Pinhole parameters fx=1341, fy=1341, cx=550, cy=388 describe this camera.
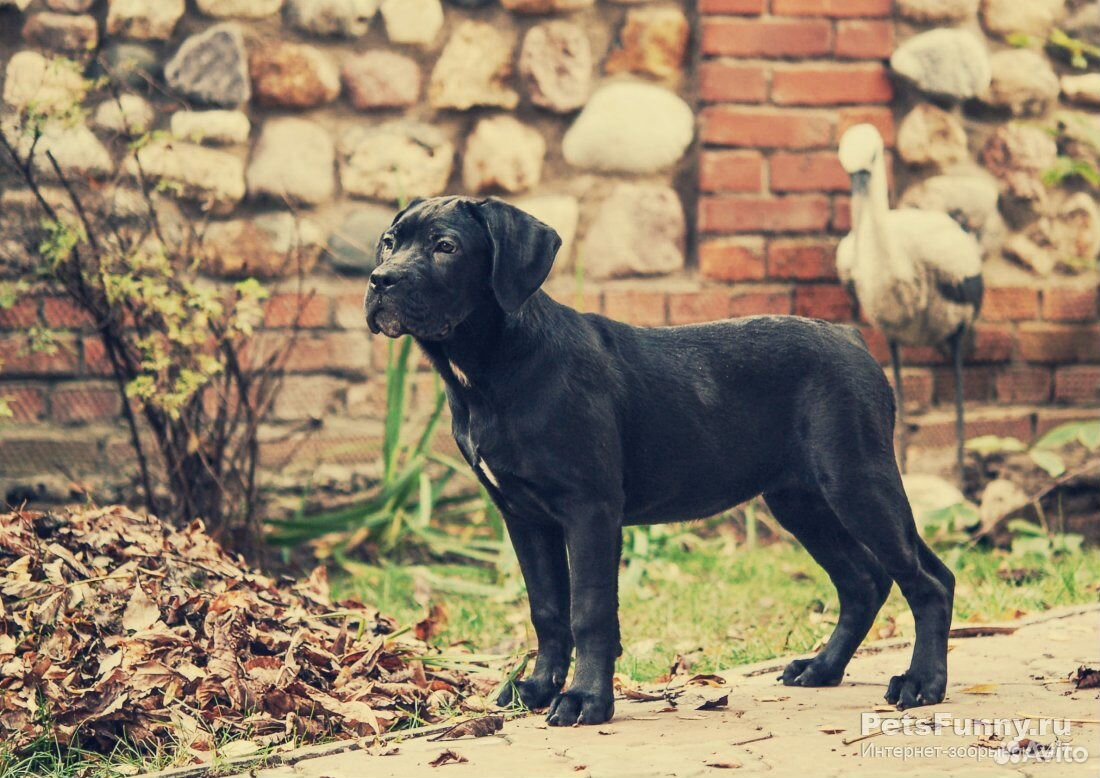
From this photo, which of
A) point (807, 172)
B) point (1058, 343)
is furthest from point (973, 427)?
point (807, 172)

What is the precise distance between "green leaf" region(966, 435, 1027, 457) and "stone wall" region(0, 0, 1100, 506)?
0.15 meters

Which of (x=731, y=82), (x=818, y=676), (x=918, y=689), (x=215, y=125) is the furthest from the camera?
(x=731, y=82)

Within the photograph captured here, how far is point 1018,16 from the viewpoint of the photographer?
5.92 meters

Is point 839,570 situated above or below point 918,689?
above

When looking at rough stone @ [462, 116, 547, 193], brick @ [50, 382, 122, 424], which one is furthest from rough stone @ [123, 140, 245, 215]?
rough stone @ [462, 116, 547, 193]

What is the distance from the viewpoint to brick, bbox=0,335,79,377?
5.25 metres

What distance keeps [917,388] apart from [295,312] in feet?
8.72

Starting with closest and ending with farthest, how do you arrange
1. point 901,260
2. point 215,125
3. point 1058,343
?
point 901,260, point 215,125, point 1058,343

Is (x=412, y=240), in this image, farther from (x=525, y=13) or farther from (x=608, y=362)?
(x=525, y=13)

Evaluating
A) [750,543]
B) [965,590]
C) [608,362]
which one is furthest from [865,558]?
[750,543]

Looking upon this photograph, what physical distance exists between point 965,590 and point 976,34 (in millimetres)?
2630

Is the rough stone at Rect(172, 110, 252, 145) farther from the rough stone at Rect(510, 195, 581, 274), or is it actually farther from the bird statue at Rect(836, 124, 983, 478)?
the bird statue at Rect(836, 124, 983, 478)

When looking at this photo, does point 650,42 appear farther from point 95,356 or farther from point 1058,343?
point 95,356

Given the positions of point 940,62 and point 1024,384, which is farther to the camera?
point 1024,384
